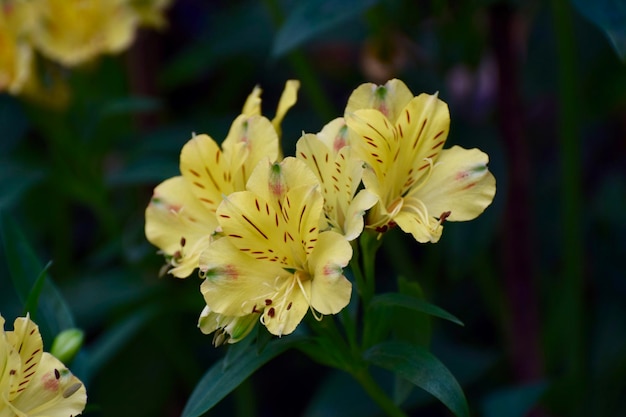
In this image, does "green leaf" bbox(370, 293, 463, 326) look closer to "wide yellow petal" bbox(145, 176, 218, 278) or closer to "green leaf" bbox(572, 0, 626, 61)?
"wide yellow petal" bbox(145, 176, 218, 278)

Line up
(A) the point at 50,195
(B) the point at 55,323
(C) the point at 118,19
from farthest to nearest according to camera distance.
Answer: (A) the point at 50,195 → (C) the point at 118,19 → (B) the point at 55,323

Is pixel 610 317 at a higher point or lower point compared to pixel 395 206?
lower

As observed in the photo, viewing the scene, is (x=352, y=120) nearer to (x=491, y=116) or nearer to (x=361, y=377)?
(x=361, y=377)

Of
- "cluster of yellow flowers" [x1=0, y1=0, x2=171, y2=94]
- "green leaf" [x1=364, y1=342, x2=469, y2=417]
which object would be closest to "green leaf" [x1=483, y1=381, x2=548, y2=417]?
"green leaf" [x1=364, y1=342, x2=469, y2=417]

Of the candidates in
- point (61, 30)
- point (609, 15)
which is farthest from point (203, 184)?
point (61, 30)

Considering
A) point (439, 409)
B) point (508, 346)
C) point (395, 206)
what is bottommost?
point (439, 409)

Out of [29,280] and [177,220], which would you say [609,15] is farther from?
[29,280]

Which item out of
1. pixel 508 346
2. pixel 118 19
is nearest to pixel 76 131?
pixel 118 19
